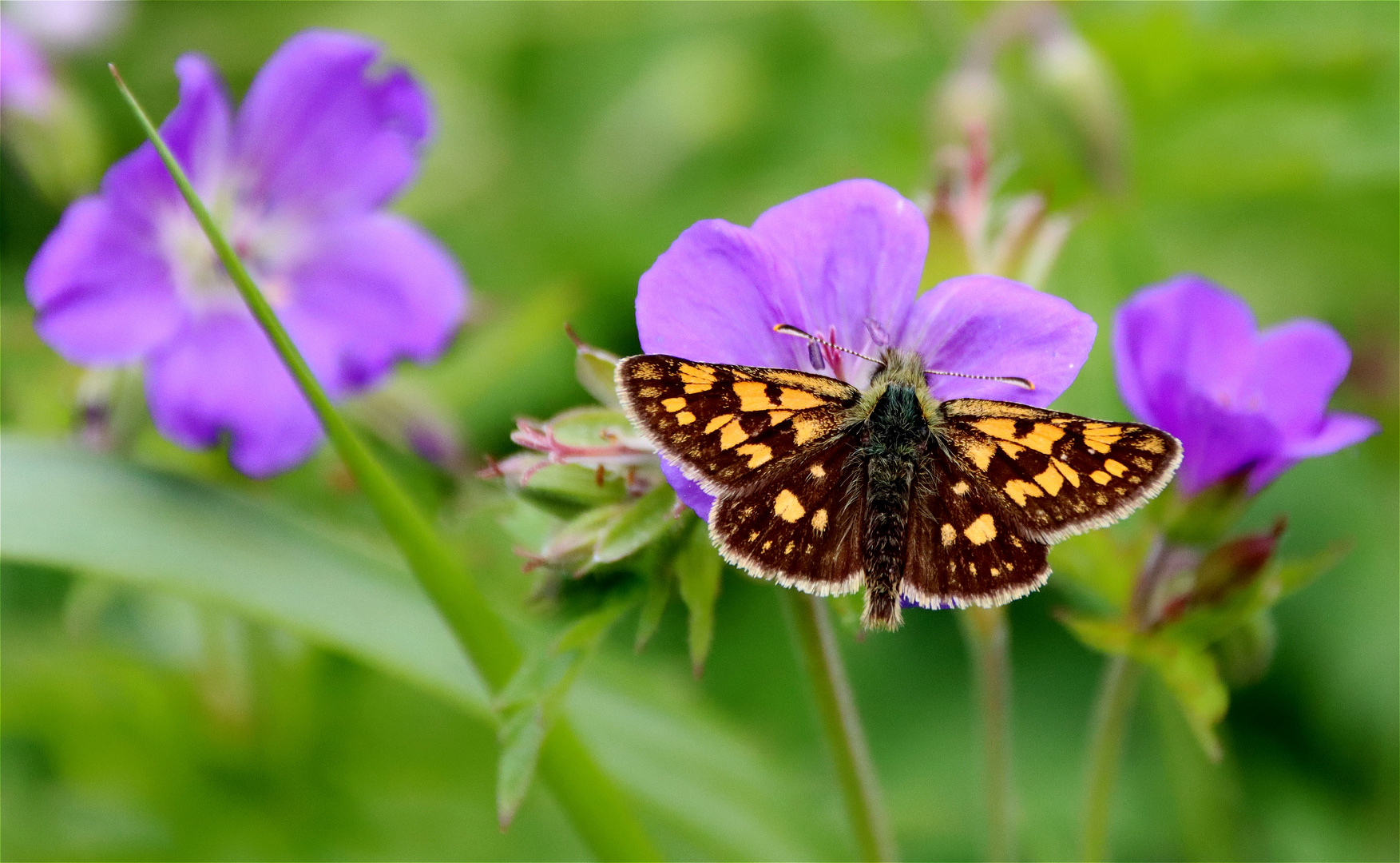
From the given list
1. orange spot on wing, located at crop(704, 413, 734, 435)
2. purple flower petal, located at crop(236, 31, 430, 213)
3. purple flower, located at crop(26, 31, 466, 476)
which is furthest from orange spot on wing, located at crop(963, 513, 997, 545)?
purple flower petal, located at crop(236, 31, 430, 213)

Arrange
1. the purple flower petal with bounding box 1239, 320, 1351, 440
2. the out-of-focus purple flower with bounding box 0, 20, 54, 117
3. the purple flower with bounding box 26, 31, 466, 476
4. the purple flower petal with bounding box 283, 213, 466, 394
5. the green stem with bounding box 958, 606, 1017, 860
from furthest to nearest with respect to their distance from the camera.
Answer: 1. the out-of-focus purple flower with bounding box 0, 20, 54, 117
2. the purple flower petal with bounding box 283, 213, 466, 394
3. the purple flower with bounding box 26, 31, 466, 476
4. the green stem with bounding box 958, 606, 1017, 860
5. the purple flower petal with bounding box 1239, 320, 1351, 440

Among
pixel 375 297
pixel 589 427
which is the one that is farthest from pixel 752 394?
pixel 375 297

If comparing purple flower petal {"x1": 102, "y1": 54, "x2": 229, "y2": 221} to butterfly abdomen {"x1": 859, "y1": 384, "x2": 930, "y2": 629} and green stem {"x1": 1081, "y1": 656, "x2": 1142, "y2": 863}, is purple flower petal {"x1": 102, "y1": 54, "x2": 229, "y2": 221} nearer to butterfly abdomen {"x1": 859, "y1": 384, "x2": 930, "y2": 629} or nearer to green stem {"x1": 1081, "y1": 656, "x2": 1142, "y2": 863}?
butterfly abdomen {"x1": 859, "y1": 384, "x2": 930, "y2": 629}

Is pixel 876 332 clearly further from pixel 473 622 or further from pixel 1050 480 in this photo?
pixel 473 622

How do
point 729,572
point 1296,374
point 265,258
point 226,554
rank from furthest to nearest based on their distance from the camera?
point 729,572 → point 265,258 → point 226,554 → point 1296,374

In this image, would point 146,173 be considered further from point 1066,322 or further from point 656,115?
point 656,115

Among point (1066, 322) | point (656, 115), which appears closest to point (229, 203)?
point (1066, 322)
